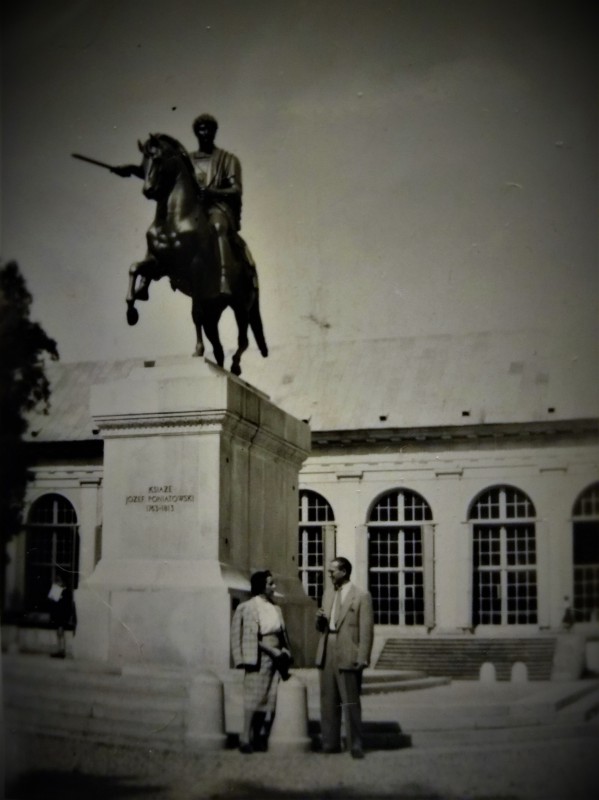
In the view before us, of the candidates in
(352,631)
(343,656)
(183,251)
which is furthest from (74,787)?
(183,251)

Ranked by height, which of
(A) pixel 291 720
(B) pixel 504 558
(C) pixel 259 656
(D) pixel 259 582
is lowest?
(A) pixel 291 720

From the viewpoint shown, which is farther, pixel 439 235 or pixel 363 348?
pixel 363 348

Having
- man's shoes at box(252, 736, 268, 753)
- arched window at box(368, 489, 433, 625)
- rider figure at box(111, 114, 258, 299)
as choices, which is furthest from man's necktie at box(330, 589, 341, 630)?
arched window at box(368, 489, 433, 625)

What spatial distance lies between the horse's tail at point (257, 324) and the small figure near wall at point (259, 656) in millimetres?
2706

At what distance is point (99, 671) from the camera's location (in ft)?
33.8

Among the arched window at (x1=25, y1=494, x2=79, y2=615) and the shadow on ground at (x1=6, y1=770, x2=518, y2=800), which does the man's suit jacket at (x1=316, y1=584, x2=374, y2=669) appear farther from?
the arched window at (x1=25, y1=494, x2=79, y2=615)

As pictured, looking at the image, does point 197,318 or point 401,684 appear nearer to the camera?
point 401,684

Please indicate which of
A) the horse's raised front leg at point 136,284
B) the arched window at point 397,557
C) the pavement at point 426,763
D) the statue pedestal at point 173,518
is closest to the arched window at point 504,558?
the arched window at point 397,557

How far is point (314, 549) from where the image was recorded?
1498 cm

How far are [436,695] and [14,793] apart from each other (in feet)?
11.9

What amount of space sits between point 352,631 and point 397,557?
6.42 metres

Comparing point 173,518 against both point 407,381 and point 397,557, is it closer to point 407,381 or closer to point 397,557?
point 407,381

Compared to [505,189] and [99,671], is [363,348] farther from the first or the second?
[99,671]

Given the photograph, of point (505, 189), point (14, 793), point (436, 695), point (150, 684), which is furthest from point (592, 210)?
point (14, 793)
